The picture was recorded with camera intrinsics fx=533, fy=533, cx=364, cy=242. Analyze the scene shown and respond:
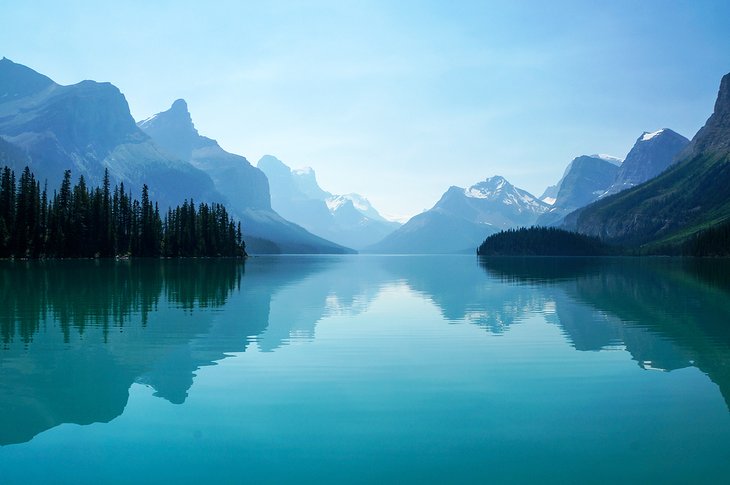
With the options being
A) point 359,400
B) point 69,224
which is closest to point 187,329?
point 359,400

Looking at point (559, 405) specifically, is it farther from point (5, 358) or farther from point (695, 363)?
point (5, 358)

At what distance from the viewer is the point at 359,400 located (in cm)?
1878

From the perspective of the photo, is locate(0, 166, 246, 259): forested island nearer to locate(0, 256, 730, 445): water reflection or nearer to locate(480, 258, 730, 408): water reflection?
locate(0, 256, 730, 445): water reflection

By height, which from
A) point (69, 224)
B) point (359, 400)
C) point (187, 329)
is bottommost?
point (359, 400)

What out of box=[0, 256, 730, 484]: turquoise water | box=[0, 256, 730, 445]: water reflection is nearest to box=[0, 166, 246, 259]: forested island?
box=[0, 256, 730, 445]: water reflection

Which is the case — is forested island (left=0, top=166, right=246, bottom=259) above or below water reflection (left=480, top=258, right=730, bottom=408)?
above

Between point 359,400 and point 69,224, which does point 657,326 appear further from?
point 69,224

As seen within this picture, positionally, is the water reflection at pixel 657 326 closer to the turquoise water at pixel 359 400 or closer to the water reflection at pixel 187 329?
the water reflection at pixel 187 329

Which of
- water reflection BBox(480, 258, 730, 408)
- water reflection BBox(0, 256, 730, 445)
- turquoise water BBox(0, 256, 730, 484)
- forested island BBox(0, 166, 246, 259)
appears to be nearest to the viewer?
turquoise water BBox(0, 256, 730, 484)

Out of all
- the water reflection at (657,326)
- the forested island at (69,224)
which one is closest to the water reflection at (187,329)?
the water reflection at (657,326)

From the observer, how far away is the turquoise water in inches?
517

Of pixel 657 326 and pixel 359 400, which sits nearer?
pixel 359 400

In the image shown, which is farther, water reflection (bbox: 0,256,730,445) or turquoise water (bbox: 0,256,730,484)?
water reflection (bbox: 0,256,730,445)

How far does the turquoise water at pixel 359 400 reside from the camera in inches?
517
